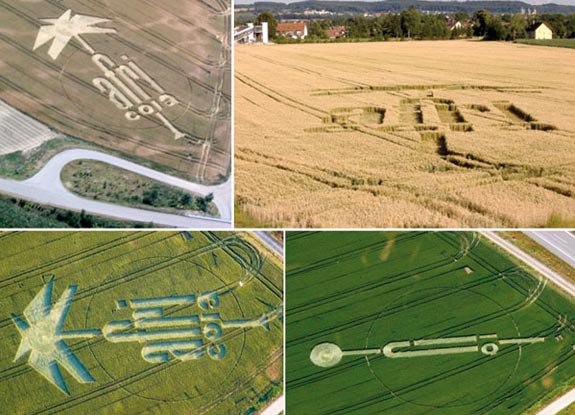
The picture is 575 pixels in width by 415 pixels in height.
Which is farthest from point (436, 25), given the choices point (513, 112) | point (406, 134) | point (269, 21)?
point (269, 21)

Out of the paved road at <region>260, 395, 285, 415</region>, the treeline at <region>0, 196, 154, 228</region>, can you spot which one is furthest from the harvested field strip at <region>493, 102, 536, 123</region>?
the treeline at <region>0, 196, 154, 228</region>

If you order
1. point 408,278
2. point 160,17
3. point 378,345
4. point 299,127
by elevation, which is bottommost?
point 378,345

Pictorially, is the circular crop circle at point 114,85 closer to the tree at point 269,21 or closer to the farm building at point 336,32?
the tree at point 269,21

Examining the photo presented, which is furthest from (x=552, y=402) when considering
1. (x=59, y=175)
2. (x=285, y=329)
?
(x=59, y=175)

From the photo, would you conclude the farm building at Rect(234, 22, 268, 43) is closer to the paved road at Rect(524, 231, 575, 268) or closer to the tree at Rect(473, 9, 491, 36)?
the tree at Rect(473, 9, 491, 36)

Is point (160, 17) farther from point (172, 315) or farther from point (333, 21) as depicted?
point (172, 315)

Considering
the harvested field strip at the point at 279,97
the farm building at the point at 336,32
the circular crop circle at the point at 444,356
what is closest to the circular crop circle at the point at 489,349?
the circular crop circle at the point at 444,356
